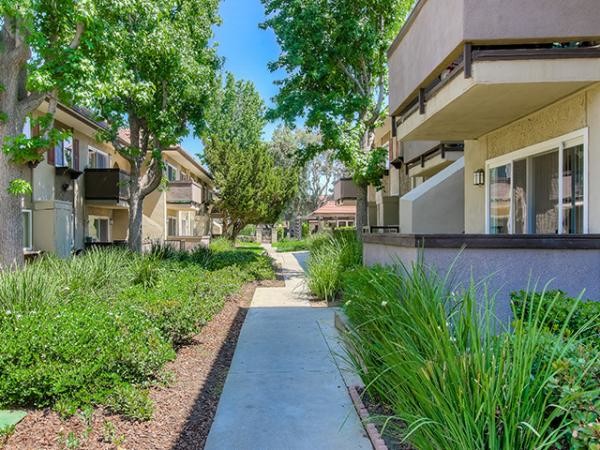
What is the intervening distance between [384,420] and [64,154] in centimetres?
1655

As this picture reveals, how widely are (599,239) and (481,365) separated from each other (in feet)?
11.8

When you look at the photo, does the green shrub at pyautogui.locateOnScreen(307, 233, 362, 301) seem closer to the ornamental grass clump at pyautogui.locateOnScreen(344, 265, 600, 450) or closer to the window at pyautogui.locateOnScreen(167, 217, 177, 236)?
the ornamental grass clump at pyautogui.locateOnScreen(344, 265, 600, 450)

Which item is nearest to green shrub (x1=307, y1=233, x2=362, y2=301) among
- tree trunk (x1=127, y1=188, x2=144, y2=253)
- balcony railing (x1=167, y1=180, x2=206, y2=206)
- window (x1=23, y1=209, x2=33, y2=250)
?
tree trunk (x1=127, y1=188, x2=144, y2=253)

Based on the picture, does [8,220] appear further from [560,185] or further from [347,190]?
[347,190]

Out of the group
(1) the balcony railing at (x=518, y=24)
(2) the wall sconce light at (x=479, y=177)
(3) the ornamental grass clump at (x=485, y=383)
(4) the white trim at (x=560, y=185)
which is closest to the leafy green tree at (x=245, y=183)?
(2) the wall sconce light at (x=479, y=177)

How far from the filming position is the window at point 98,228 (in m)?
20.6

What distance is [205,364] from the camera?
6.88 meters

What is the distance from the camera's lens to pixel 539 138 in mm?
7633

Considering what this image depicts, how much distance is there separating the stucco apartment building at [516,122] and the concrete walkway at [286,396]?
6.40 feet

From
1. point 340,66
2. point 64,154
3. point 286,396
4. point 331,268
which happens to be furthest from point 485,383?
point 64,154

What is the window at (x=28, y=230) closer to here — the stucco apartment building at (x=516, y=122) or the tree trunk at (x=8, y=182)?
the tree trunk at (x=8, y=182)

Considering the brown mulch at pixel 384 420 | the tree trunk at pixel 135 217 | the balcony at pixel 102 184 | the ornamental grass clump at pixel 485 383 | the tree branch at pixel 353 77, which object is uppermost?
the tree branch at pixel 353 77

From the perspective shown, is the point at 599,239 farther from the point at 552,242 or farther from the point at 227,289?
the point at 227,289

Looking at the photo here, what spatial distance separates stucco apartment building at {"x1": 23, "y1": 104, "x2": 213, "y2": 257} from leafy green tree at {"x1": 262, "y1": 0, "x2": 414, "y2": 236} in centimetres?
770
